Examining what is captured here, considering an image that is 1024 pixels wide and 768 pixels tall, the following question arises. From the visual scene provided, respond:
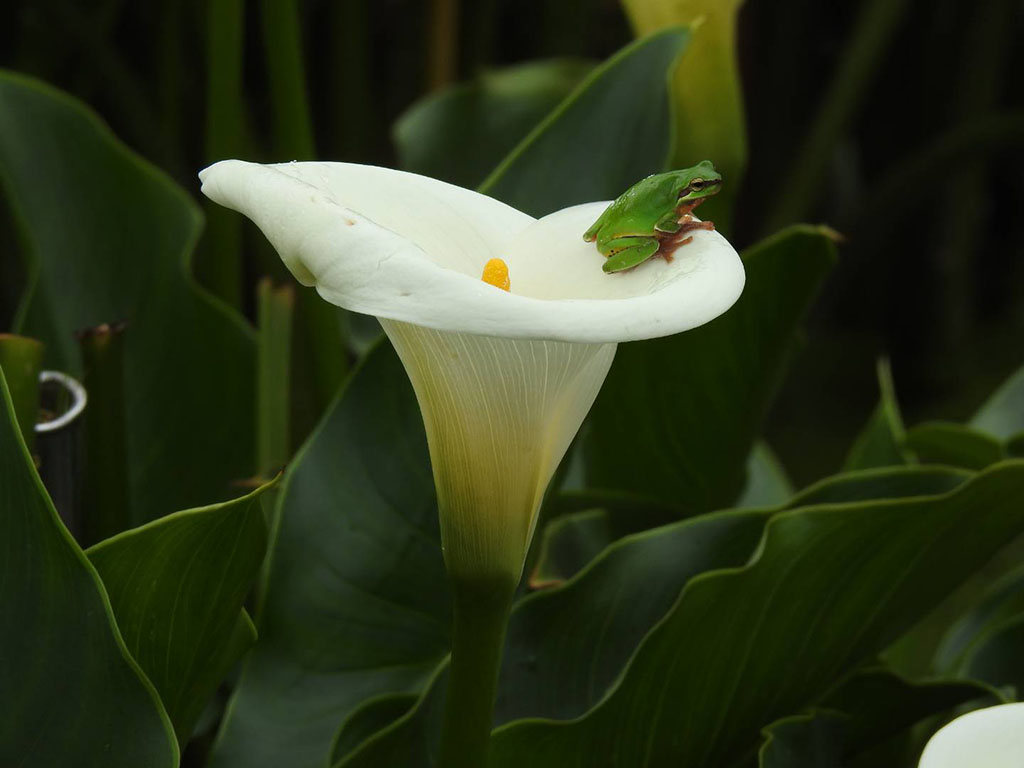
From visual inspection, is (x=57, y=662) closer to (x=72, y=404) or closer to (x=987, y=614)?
(x=72, y=404)

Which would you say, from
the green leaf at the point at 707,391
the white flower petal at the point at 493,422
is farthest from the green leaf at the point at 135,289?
the white flower petal at the point at 493,422

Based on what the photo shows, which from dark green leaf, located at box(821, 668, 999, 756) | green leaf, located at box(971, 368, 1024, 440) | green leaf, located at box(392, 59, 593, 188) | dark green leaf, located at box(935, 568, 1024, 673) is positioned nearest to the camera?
dark green leaf, located at box(821, 668, 999, 756)

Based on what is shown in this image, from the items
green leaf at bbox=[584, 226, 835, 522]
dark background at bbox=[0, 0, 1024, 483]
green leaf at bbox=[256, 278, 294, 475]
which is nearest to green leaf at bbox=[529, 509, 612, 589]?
green leaf at bbox=[584, 226, 835, 522]

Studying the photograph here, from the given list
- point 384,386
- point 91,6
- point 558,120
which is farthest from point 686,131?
point 91,6

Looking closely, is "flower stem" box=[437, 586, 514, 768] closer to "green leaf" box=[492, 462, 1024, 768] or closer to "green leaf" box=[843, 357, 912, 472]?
"green leaf" box=[492, 462, 1024, 768]

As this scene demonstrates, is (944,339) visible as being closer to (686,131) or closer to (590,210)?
(686,131)
